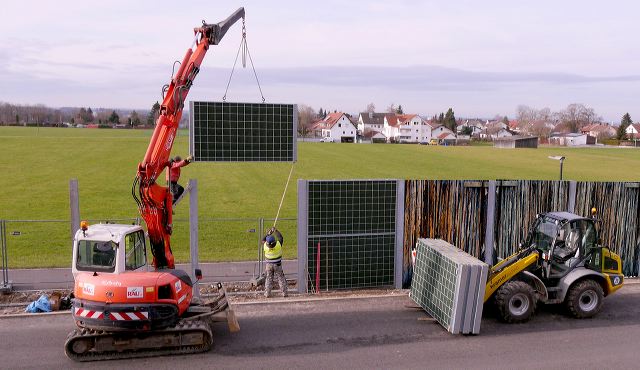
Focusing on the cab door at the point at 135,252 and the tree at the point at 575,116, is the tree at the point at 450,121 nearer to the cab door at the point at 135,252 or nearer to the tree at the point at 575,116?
the tree at the point at 575,116

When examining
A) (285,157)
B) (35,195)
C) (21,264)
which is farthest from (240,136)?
(35,195)

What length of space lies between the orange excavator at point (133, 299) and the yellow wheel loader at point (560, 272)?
19.6 ft

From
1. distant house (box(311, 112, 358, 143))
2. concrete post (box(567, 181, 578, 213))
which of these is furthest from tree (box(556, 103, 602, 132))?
concrete post (box(567, 181, 578, 213))

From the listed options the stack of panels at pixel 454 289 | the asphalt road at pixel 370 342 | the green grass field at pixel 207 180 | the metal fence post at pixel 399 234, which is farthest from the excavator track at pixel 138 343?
the green grass field at pixel 207 180

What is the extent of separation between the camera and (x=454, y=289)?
11062 millimetres

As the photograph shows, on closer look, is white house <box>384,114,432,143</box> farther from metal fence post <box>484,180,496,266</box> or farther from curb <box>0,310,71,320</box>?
curb <box>0,310,71,320</box>

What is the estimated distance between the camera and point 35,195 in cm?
3095

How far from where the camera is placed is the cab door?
33.2ft

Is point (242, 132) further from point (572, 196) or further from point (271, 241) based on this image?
point (572, 196)

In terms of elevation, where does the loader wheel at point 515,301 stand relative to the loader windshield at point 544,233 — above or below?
below

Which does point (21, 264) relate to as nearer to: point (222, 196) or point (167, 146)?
point (167, 146)

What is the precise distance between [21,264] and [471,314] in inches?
530

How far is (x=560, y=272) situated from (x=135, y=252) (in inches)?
362

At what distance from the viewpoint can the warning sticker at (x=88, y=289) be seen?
9617mm
